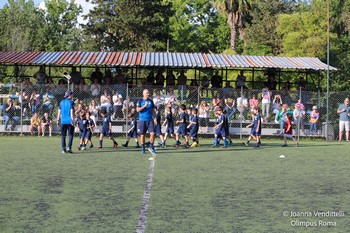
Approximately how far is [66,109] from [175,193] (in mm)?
7723

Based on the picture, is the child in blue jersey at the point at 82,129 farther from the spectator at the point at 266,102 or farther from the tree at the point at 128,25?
the tree at the point at 128,25

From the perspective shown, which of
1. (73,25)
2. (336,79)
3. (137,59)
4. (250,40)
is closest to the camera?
(137,59)

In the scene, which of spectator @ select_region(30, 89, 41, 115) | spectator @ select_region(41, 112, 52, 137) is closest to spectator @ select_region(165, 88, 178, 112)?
spectator @ select_region(41, 112, 52, 137)

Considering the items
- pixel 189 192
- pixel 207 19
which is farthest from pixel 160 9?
pixel 189 192

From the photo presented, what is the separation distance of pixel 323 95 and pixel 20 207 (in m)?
22.6

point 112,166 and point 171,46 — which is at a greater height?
point 171,46

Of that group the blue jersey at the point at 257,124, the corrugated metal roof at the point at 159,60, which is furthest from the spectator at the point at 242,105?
the blue jersey at the point at 257,124

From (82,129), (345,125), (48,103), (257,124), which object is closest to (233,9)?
(345,125)

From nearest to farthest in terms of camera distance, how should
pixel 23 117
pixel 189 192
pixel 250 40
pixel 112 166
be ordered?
pixel 189 192 < pixel 112 166 < pixel 23 117 < pixel 250 40

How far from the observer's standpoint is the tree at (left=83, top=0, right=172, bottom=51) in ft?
184

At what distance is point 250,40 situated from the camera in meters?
58.2

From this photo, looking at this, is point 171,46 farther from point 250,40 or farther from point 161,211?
point 161,211

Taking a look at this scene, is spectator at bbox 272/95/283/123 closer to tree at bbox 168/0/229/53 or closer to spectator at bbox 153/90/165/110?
spectator at bbox 153/90/165/110

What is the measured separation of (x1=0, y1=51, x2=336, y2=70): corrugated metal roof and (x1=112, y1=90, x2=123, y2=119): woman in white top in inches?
82.2
